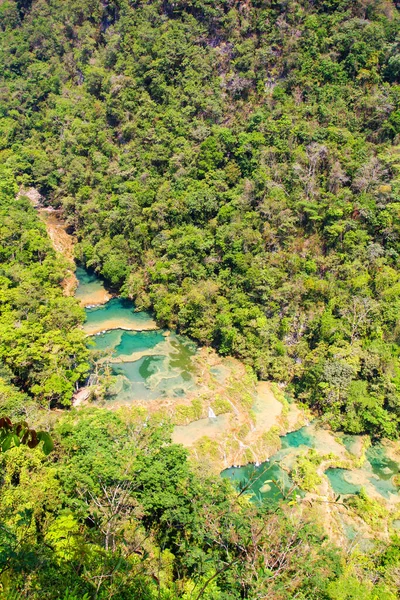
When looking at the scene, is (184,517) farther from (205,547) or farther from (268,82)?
(268,82)

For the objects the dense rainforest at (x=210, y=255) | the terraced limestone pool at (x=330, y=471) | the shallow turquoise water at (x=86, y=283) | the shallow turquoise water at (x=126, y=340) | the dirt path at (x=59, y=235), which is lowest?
the terraced limestone pool at (x=330, y=471)

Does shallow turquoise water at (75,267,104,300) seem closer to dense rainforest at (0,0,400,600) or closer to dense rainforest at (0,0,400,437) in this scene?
dense rainforest at (0,0,400,600)

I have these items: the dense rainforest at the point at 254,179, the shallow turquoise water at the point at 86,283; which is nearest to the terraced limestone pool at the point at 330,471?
the dense rainforest at the point at 254,179

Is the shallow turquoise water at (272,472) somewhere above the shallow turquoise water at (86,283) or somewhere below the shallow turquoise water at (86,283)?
below

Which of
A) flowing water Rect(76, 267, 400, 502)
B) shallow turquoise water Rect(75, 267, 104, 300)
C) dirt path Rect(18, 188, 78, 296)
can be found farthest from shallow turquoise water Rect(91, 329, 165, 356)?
dirt path Rect(18, 188, 78, 296)

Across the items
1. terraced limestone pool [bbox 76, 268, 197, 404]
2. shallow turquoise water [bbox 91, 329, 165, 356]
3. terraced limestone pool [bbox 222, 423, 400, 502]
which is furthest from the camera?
shallow turquoise water [bbox 91, 329, 165, 356]

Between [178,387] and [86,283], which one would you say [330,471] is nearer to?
[178,387]

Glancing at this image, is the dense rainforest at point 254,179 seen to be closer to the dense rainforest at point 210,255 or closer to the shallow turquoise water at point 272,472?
the dense rainforest at point 210,255

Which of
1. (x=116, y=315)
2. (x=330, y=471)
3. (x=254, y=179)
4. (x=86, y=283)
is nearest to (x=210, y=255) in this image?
(x=254, y=179)

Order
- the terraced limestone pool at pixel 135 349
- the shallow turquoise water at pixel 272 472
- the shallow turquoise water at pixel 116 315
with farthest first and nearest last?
the shallow turquoise water at pixel 116 315 → the terraced limestone pool at pixel 135 349 → the shallow turquoise water at pixel 272 472
